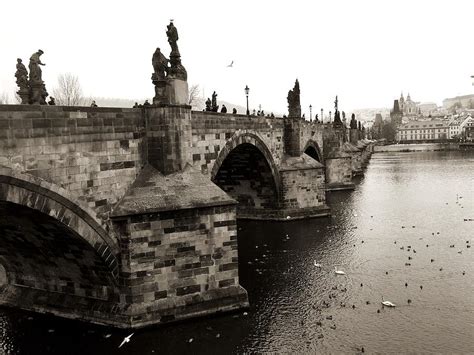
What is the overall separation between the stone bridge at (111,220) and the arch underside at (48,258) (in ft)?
0.14

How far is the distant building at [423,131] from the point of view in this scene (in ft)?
577

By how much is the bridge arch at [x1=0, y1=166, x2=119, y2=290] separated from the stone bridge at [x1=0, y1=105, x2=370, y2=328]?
31mm

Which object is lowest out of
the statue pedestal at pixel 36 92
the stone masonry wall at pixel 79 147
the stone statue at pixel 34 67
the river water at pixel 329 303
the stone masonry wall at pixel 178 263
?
the river water at pixel 329 303

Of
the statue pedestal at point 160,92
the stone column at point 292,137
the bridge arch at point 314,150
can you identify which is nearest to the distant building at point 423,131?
the bridge arch at point 314,150

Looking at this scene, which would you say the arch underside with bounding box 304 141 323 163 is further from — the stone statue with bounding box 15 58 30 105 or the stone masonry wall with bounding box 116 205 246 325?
the stone statue with bounding box 15 58 30 105

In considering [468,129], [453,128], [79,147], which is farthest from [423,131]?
[79,147]

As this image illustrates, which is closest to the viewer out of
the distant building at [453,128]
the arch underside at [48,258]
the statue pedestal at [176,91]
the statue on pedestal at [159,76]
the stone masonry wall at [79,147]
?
the stone masonry wall at [79,147]

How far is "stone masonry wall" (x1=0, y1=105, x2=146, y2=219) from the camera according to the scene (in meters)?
12.3

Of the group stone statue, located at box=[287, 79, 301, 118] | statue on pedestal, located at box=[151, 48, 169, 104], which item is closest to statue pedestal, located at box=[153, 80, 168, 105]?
statue on pedestal, located at box=[151, 48, 169, 104]

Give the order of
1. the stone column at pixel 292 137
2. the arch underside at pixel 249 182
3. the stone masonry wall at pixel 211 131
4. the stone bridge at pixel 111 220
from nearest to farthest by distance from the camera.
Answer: the stone bridge at pixel 111 220, the stone masonry wall at pixel 211 131, the arch underside at pixel 249 182, the stone column at pixel 292 137

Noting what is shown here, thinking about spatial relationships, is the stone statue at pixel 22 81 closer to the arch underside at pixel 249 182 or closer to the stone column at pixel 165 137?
the stone column at pixel 165 137

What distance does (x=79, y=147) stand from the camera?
13.9 metres

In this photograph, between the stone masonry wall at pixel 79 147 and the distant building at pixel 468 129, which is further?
the distant building at pixel 468 129

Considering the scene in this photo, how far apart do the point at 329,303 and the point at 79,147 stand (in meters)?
9.70
